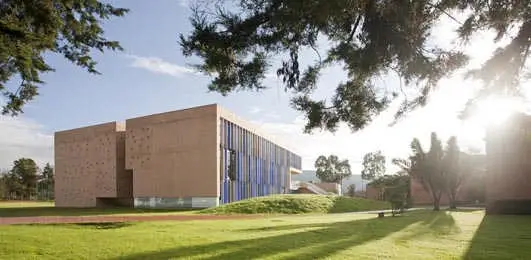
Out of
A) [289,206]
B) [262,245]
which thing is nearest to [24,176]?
[289,206]

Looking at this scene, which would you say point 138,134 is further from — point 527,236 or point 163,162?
point 527,236

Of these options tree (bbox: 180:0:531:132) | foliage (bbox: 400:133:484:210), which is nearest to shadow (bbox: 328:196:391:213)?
foliage (bbox: 400:133:484:210)

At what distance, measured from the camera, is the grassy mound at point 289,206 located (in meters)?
32.8

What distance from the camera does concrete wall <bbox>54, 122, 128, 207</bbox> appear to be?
49750 millimetres

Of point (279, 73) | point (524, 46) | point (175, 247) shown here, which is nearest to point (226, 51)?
point (279, 73)

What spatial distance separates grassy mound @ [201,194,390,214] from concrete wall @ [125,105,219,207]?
5.94 metres

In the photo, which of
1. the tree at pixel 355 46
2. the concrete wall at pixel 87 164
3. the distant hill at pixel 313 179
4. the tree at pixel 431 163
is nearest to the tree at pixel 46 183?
the concrete wall at pixel 87 164

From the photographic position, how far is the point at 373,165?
88.5m

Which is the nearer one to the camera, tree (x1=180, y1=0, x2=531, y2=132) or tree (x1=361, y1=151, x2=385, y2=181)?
tree (x1=180, y1=0, x2=531, y2=132)

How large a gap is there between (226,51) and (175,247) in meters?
5.84

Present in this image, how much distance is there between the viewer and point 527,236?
14.8m

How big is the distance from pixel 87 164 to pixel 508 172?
4110cm

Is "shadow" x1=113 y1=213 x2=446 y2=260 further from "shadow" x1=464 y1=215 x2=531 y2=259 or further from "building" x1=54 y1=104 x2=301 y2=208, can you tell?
"building" x1=54 y1=104 x2=301 y2=208

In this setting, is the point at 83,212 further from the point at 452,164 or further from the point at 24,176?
the point at 24,176
